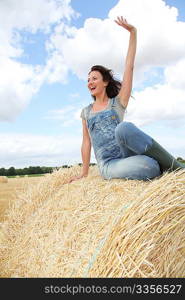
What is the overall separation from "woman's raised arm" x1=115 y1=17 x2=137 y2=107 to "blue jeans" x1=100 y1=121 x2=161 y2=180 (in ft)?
1.95

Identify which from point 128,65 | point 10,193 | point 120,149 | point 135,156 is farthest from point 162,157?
point 10,193

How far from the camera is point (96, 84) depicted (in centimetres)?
312

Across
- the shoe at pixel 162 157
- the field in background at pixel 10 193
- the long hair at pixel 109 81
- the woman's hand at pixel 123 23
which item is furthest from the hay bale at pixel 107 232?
the woman's hand at pixel 123 23

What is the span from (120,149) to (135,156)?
184mm

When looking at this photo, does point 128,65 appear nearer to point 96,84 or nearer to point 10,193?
point 96,84

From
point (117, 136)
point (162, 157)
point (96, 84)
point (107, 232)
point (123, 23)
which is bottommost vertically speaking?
point (107, 232)

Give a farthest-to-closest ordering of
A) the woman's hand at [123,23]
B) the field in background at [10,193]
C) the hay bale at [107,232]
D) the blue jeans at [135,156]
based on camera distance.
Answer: the field in background at [10,193] → the woman's hand at [123,23] → the blue jeans at [135,156] → the hay bale at [107,232]

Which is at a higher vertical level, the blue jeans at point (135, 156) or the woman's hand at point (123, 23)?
the woman's hand at point (123, 23)

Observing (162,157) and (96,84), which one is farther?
(96,84)

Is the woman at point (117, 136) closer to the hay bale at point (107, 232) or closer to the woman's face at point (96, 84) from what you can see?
the woman's face at point (96, 84)

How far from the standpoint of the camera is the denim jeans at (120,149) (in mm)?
2428

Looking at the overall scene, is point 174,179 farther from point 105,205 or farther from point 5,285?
point 5,285

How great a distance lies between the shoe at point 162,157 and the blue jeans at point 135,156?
0.03 meters

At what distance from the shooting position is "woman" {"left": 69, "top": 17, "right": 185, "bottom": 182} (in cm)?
245
